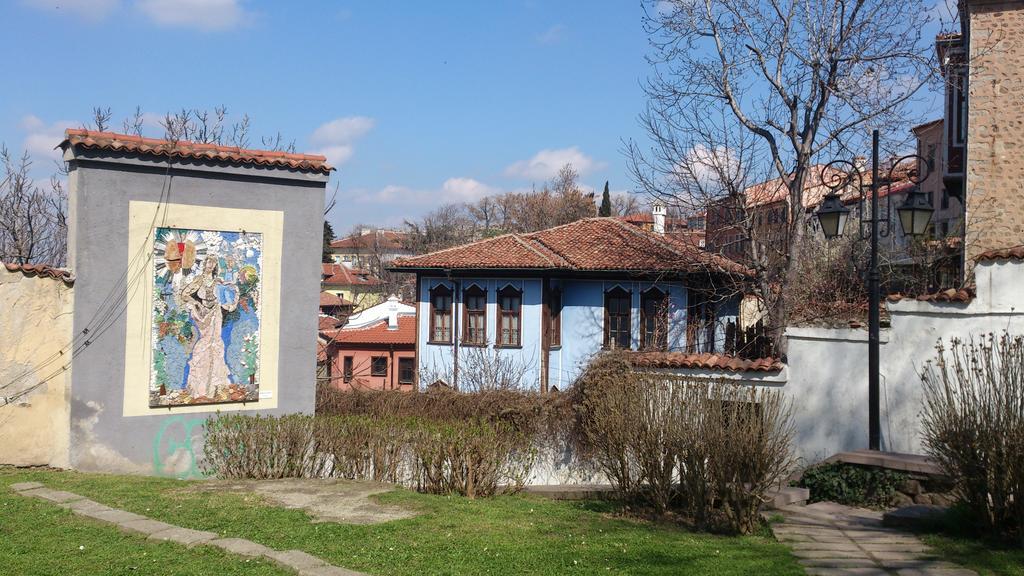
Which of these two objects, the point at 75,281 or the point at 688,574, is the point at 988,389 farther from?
the point at 75,281

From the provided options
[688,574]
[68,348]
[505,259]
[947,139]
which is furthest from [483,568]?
[505,259]

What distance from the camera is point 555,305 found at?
95.1 ft

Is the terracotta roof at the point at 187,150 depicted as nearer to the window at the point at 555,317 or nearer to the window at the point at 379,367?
the window at the point at 555,317

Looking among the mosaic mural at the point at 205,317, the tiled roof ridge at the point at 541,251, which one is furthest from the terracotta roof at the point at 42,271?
the tiled roof ridge at the point at 541,251

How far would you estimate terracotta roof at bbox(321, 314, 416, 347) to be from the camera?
37.6 meters

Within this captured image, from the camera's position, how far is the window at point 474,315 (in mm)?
29125

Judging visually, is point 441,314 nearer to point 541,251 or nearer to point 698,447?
point 541,251

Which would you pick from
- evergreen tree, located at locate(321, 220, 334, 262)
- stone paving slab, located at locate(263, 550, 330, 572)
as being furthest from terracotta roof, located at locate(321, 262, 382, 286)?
stone paving slab, located at locate(263, 550, 330, 572)

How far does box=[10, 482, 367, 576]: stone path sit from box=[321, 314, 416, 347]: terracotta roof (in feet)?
90.6

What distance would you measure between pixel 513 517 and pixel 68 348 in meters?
7.07

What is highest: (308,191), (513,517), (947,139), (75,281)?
(947,139)

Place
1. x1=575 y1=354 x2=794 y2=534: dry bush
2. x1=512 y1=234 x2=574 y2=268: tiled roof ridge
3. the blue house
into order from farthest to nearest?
1. x1=512 y1=234 x2=574 y2=268: tiled roof ridge
2. the blue house
3. x1=575 y1=354 x2=794 y2=534: dry bush

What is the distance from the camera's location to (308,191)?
47.2ft

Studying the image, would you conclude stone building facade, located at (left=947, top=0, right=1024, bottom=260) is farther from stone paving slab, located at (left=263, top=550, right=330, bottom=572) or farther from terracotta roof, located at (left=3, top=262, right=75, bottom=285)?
terracotta roof, located at (left=3, top=262, right=75, bottom=285)
